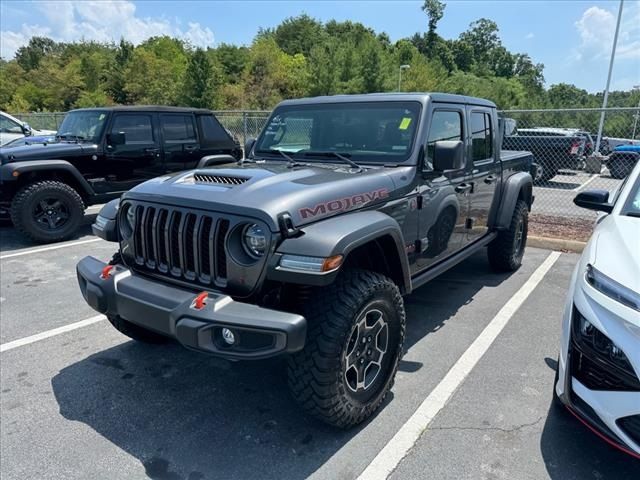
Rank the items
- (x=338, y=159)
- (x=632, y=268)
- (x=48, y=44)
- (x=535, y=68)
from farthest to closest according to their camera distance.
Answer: (x=535, y=68) → (x=48, y=44) → (x=338, y=159) → (x=632, y=268)

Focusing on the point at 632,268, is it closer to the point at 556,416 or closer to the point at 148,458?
the point at 556,416

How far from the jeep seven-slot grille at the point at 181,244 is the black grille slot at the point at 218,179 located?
0.35 m

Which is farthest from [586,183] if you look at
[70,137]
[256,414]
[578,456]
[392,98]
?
[256,414]

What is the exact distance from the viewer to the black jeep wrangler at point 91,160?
21.6 ft

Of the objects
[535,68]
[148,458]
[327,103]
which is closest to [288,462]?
[148,458]

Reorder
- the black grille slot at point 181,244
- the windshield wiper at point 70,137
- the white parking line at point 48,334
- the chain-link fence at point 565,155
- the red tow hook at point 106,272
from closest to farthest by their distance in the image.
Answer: the black grille slot at point 181,244 < the red tow hook at point 106,272 < the white parking line at point 48,334 < the windshield wiper at point 70,137 < the chain-link fence at point 565,155

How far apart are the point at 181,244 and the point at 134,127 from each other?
5773mm

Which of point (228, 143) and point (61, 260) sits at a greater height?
point (228, 143)

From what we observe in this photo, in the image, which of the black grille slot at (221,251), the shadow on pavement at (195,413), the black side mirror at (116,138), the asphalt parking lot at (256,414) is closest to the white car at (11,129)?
the black side mirror at (116,138)

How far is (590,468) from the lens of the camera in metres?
2.37

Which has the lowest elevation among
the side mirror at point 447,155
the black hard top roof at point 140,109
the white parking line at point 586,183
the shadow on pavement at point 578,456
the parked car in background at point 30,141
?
the white parking line at point 586,183

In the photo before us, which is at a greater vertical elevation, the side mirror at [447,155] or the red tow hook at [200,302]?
the side mirror at [447,155]

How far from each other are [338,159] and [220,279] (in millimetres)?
1501

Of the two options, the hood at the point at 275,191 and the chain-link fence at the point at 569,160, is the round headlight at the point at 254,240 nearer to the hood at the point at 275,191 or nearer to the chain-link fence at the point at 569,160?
the hood at the point at 275,191
